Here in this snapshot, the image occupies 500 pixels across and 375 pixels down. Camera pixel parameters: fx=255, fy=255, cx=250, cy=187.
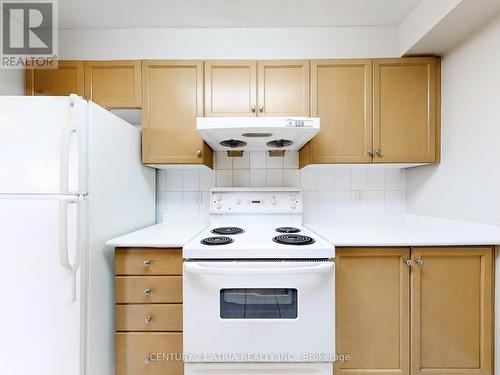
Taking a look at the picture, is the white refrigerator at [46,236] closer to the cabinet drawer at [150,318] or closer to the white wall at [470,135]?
the cabinet drawer at [150,318]

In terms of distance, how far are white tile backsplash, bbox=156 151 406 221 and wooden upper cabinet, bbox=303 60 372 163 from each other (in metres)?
0.34

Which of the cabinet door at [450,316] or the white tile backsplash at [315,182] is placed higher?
the white tile backsplash at [315,182]

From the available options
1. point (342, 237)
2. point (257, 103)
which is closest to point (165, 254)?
point (342, 237)

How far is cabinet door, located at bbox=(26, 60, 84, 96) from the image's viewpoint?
1.81 metres

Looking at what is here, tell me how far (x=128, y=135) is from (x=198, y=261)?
3.17 ft

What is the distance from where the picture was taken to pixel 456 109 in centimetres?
165

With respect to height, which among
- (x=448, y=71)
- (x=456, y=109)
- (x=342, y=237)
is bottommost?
(x=342, y=237)

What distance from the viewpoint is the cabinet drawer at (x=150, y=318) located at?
138 centimetres

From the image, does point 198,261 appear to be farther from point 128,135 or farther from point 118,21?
point 118,21

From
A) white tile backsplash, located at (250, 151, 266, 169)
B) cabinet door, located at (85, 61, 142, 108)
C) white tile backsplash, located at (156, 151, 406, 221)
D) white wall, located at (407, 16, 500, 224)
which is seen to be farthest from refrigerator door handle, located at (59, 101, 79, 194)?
white wall, located at (407, 16, 500, 224)

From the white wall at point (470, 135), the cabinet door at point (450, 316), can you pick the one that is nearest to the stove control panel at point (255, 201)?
the cabinet door at point (450, 316)

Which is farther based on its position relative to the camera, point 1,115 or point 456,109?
point 456,109

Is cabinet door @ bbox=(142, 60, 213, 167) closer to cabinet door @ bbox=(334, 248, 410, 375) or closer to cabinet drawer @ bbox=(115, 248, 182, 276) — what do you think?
cabinet drawer @ bbox=(115, 248, 182, 276)

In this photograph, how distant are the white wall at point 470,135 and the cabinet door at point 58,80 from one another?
99.8 inches
